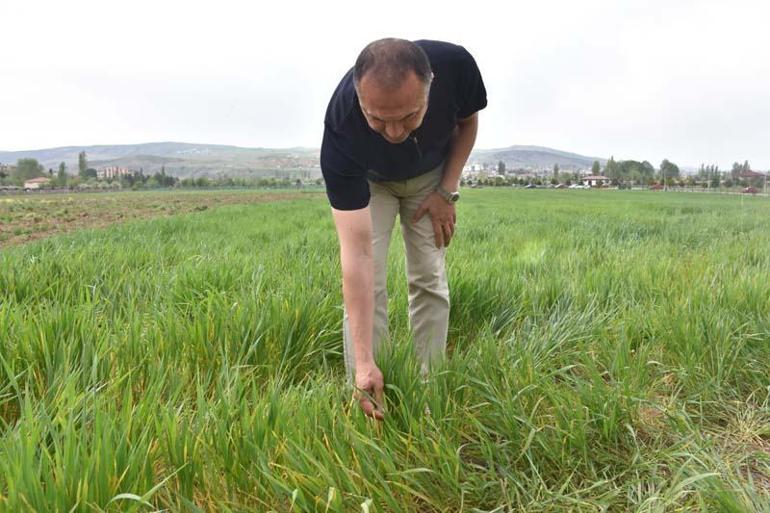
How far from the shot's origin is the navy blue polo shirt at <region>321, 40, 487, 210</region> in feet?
5.54

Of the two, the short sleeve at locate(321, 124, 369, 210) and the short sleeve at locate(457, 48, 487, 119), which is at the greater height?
the short sleeve at locate(457, 48, 487, 119)

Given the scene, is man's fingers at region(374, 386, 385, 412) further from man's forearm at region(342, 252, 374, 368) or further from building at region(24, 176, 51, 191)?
building at region(24, 176, 51, 191)

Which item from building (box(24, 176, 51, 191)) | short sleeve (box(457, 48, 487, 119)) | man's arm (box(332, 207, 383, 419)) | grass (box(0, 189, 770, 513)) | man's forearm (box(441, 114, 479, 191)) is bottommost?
grass (box(0, 189, 770, 513))

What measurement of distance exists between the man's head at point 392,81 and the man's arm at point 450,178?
0.79m

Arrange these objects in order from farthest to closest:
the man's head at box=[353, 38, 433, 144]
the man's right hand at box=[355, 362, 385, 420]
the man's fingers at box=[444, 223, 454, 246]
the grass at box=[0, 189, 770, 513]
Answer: the man's fingers at box=[444, 223, 454, 246] < the man's right hand at box=[355, 362, 385, 420] < the man's head at box=[353, 38, 433, 144] < the grass at box=[0, 189, 770, 513]

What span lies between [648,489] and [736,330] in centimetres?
105

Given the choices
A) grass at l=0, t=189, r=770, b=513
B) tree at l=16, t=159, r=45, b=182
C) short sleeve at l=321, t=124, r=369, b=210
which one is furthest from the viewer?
tree at l=16, t=159, r=45, b=182

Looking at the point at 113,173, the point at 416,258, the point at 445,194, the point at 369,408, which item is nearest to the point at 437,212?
the point at 445,194

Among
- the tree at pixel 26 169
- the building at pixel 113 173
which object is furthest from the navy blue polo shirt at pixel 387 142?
the tree at pixel 26 169

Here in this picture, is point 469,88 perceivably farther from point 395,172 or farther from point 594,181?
point 594,181

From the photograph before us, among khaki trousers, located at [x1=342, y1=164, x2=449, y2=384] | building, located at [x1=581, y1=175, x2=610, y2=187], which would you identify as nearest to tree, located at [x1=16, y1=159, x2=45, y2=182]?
khaki trousers, located at [x1=342, y1=164, x2=449, y2=384]

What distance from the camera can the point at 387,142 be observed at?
178 cm

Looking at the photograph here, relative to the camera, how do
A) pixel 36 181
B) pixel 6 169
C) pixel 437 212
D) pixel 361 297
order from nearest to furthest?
1. pixel 361 297
2. pixel 437 212
3. pixel 6 169
4. pixel 36 181

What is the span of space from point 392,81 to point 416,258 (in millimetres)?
1086
